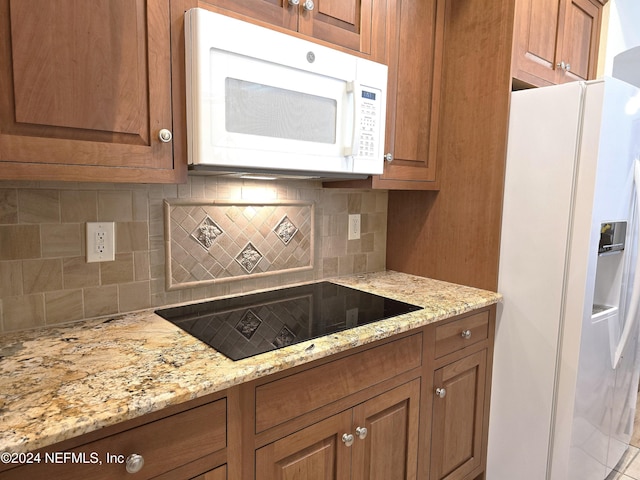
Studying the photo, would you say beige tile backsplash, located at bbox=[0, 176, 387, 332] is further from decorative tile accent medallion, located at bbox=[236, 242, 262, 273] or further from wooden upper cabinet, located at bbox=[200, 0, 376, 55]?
wooden upper cabinet, located at bbox=[200, 0, 376, 55]

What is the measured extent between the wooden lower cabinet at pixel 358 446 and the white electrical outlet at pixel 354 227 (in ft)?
2.52

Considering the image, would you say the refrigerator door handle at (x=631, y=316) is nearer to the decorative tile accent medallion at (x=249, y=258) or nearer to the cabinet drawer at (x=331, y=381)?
the cabinet drawer at (x=331, y=381)

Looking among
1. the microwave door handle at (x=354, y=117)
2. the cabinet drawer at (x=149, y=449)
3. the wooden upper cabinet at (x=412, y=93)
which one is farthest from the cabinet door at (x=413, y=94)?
the cabinet drawer at (x=149, y=449)

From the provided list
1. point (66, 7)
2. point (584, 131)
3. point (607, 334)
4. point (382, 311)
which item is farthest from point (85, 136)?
point (607, 334)

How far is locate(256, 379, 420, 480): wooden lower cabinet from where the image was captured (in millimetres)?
1065

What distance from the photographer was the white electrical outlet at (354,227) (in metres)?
1.96

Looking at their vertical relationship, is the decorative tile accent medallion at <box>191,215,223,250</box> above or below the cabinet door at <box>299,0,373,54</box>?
below

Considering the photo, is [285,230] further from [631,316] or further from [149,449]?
[631,316]

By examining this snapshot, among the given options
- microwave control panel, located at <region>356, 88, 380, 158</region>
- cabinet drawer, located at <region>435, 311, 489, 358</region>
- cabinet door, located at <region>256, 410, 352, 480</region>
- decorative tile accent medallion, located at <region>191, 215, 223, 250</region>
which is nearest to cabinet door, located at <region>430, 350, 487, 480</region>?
cabinet drawer, located at <region>435, 311, 489, 358</region>

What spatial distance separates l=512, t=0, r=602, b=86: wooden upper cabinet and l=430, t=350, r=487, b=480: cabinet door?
121 cm

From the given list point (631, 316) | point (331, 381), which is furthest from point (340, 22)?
point (631, 316)

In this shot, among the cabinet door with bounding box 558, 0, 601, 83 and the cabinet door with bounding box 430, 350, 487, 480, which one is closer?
the cabinet door with bounding box 430, 350, 487, 480

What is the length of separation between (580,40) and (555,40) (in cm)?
30

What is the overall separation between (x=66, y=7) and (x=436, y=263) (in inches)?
63.7
